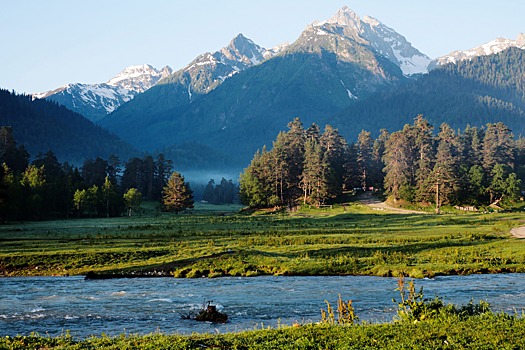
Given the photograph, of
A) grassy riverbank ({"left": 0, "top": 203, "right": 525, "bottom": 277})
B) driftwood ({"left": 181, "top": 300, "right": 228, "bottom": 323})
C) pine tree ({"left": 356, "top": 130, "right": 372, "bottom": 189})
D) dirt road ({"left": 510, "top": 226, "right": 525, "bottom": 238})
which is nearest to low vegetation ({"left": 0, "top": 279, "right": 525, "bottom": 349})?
driftwood ({"left": 181, "top": 300, "right": 228, "bottom": 323})

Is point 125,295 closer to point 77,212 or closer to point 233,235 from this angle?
point 233,235

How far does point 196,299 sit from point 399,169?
368 feet

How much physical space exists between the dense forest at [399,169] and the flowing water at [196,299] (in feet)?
303

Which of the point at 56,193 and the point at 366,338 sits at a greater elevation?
the point at 56,193

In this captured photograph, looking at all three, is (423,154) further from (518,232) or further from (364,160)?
(518,232)

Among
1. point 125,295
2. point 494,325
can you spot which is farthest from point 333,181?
point 494,325

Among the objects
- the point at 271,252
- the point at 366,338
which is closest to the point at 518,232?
the point at 271,252

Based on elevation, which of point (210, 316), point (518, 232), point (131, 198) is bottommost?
point (210, 316)

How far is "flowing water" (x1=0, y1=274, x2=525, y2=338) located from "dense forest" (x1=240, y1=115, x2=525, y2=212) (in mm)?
92412

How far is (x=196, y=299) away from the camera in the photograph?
131 feet

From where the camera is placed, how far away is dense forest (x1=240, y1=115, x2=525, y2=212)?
5389 inches

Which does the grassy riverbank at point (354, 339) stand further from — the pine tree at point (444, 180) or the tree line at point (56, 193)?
the pine tree at point (444, 180)

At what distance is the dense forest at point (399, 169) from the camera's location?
5389 inches

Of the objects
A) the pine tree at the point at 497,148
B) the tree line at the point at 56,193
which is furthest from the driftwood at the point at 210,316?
the pine tree at the point at 497,148
